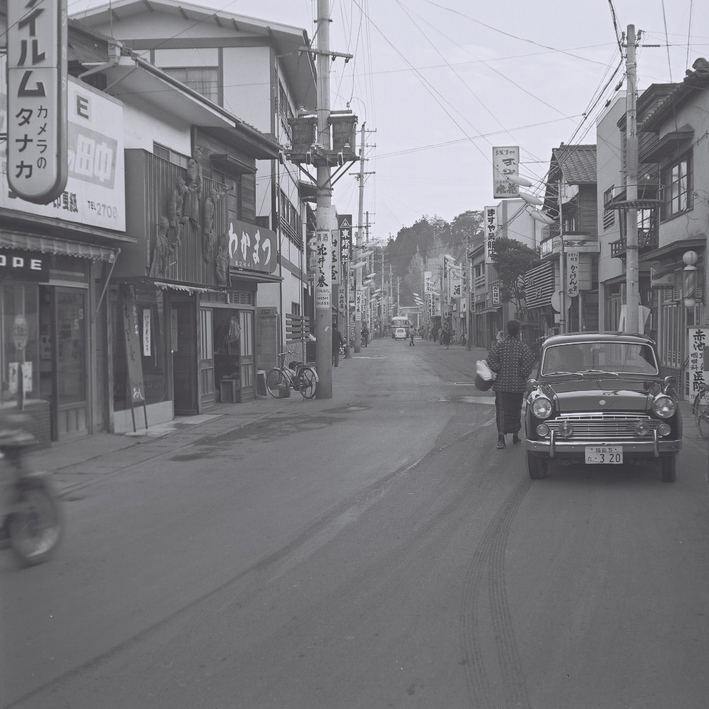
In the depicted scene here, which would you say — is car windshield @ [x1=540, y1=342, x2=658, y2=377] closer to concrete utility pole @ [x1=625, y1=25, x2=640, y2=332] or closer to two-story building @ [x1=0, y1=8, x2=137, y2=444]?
two-story building @ [x1=0, y1=8, x2=137, y2=444]

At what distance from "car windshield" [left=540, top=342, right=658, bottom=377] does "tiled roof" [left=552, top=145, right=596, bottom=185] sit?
2877 cm

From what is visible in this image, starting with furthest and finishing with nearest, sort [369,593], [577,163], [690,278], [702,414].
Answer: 1. [577,163]
2. [690,278]
3. [702,414]
4. [369,593]

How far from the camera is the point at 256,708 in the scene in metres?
3.83

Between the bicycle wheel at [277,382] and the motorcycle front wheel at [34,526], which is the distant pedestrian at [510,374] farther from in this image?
the bicycle wheel at [277,382]

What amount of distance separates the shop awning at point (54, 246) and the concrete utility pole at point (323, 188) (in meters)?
8.65

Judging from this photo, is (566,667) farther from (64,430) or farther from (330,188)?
(330,188)

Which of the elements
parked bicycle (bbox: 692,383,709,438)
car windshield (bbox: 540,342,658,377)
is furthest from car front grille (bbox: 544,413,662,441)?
parked bicycle (bbox: 692,383,709,438)

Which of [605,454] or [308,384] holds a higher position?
[308,384]

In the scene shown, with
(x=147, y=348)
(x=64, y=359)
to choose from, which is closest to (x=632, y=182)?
(x=147, y=348)

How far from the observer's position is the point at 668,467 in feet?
30.3

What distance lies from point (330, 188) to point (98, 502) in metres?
14.3

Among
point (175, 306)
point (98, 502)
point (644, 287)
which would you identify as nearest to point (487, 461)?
point (98, 502)

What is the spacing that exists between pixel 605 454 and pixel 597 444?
0.14 meters

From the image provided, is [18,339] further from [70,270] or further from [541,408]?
[541,408]
